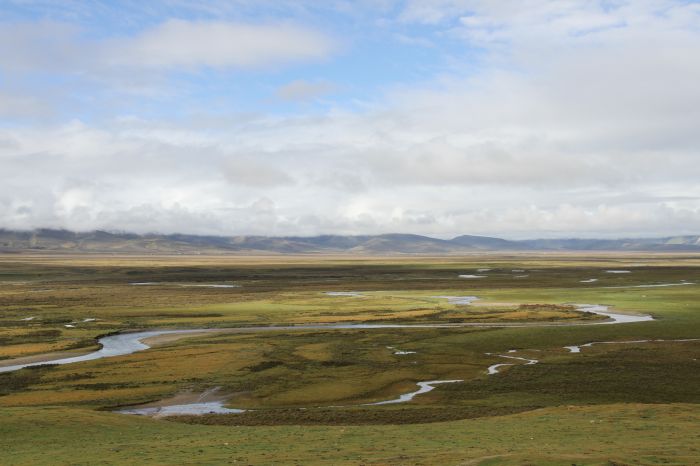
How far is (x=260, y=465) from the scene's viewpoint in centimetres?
2284

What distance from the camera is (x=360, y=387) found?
46625 mm

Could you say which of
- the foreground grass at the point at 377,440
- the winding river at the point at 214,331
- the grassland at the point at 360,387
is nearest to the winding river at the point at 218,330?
the winding river at the point at 214,331

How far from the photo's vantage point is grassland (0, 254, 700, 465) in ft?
85.3

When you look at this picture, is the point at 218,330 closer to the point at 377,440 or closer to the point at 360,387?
the point at 360,387

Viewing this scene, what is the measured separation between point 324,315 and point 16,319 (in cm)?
4540

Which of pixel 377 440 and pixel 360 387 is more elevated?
pixel 377 440

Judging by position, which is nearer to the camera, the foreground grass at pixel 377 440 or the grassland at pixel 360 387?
the foreground grass at pixel 377 440

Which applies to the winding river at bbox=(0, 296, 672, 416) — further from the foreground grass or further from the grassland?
the foreground grass

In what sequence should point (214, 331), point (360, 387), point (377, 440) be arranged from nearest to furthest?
point (377, 440) < point (360, 387) < point (214, 331)

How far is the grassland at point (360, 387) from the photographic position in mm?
25984

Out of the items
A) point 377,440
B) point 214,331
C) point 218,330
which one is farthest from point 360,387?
point 218,330

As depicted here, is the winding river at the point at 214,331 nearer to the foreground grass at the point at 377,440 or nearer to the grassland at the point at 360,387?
the grassland at the point at 360,387

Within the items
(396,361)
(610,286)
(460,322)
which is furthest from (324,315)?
(610,286)

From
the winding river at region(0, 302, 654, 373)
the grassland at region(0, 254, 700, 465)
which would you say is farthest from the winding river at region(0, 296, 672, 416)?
the grassland at region(0, 254, 700, 465)
